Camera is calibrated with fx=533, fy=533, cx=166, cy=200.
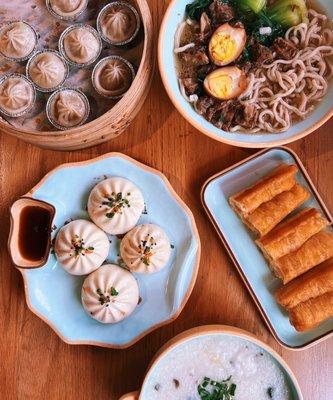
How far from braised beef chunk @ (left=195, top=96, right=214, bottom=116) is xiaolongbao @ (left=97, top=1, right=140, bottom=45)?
36 cm

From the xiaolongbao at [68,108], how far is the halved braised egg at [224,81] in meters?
0.48

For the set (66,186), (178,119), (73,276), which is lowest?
(73,276)

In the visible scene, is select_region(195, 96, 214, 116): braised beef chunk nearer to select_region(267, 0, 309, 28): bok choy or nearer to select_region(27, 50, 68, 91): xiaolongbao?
select_region(267, 0, 309, 28): bok choy

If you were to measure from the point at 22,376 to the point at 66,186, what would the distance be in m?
0.81

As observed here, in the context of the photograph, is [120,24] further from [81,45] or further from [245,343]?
[245,343]

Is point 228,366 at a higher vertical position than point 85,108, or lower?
lower

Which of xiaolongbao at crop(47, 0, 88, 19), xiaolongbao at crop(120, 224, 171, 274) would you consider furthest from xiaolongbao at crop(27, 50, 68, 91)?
xiaolongbao at crop(120, 224, 171, 274)

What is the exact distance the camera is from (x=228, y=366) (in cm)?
202

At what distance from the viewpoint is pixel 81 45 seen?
6.63 ft

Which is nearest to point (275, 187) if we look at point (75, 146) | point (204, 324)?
point (204, 324)

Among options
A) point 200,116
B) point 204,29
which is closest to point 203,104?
point 200,116

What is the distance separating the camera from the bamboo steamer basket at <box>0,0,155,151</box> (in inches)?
74.0

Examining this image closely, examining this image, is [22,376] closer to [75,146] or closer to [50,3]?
[75,146]

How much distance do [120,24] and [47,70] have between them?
0.33 m
